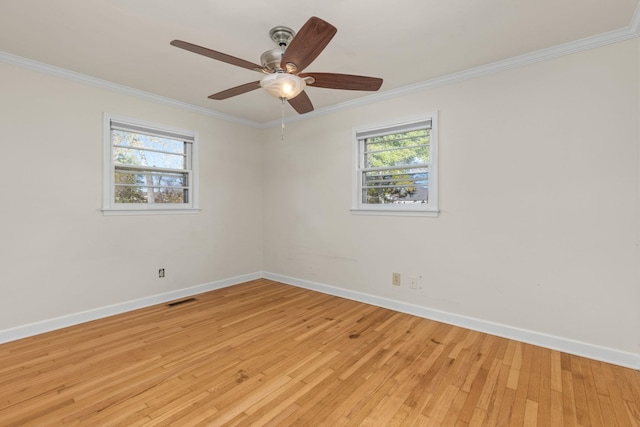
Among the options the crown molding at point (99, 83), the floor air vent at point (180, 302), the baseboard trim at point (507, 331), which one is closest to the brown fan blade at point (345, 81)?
the baseboard trim at point (507, 331)

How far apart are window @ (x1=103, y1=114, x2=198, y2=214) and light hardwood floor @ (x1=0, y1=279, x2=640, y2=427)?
131cm

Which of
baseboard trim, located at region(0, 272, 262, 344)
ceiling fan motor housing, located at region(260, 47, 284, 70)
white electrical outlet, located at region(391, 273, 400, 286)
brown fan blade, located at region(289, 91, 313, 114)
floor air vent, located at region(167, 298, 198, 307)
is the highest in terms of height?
ceiling fan motor housing, located at region(260, 47, 284, 70)

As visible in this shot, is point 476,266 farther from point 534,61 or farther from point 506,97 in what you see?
point 534,61

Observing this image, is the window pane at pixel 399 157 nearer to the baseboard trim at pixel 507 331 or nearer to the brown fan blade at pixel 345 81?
the brown fan blade at pixel 345 81

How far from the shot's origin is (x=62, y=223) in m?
2.88

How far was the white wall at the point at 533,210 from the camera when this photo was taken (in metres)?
2.24

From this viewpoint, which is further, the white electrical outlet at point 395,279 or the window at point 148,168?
the white electrical outlet at point 395,279

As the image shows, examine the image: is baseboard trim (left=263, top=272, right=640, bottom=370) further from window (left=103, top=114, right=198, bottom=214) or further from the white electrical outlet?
window (left=103, top=114, right=198, bottom=214)

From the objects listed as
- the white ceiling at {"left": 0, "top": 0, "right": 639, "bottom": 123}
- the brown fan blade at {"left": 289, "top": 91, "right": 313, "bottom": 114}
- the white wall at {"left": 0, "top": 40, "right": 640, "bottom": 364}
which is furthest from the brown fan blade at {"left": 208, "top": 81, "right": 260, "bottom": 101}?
the white wall at {"left": 0, "top": 40, "right": 640, "bottom": 364}

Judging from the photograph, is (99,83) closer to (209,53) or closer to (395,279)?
(209,53)

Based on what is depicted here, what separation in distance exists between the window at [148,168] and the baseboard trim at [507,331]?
7.43ft

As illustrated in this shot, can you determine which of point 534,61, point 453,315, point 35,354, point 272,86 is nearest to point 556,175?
point 534,61

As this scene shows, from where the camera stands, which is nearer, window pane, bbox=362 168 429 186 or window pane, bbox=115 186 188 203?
window pane, bbox=362 168 429 186

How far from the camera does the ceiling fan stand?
1.55 metres
